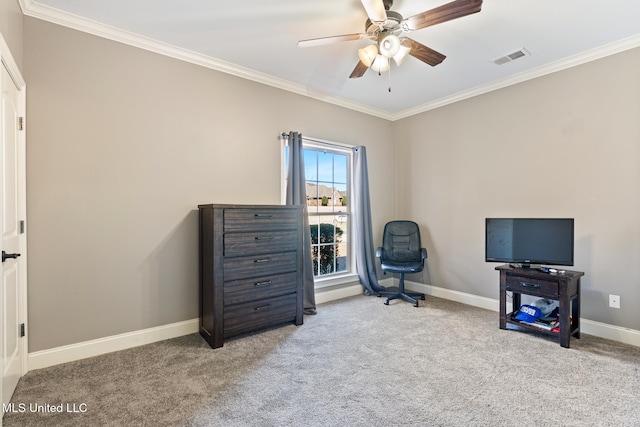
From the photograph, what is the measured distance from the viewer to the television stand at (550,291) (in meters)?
2.72

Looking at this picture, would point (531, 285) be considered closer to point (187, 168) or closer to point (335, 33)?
point (335, 33)

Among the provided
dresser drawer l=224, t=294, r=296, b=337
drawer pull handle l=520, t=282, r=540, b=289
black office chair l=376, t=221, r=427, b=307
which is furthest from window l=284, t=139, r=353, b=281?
drawer pull handle l=520, t=282, r=540, b=289

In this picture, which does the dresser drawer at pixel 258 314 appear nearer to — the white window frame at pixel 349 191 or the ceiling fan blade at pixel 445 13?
the white window frame at pixel 349 191

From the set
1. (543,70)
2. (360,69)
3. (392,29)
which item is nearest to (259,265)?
(360,69)

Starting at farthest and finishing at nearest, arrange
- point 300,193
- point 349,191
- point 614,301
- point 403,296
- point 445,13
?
point 349,191 → point 403,296 → point 300,193 → point 614,301 → point 445,13

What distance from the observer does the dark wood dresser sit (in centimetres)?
278

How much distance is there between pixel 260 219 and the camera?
303cm

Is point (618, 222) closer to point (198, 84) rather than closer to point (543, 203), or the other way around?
point (543, 203)

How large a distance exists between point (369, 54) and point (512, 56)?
1609 mm

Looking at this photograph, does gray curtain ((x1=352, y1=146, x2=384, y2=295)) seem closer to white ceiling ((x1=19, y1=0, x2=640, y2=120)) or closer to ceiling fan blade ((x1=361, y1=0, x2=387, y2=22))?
white ceiling ((x1=19, y1=0, x2=640, y2=120))

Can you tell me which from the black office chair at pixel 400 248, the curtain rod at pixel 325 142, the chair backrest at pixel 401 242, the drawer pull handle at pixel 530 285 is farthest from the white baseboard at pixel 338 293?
the drawer pull handle at pixel 530 285

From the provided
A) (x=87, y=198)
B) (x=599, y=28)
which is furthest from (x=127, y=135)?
(x=599, y=28)

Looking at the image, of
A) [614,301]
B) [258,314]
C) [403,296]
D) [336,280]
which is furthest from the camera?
[336,280]

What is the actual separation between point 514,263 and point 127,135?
3819 millimetres
